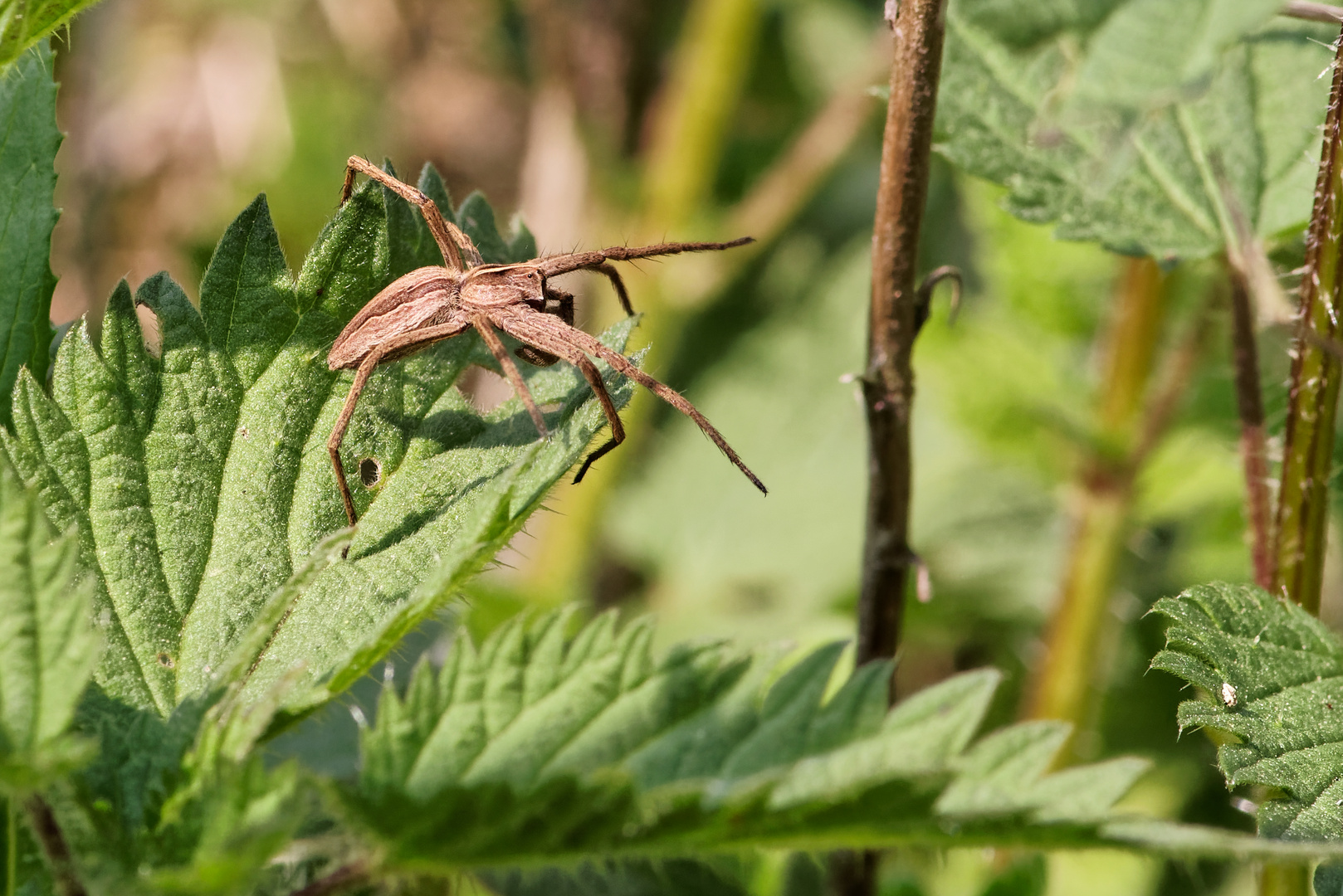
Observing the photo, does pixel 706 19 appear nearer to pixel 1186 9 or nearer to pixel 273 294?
pixel 273 294

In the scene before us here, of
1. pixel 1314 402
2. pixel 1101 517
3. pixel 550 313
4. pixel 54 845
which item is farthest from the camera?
pixel 1101 517

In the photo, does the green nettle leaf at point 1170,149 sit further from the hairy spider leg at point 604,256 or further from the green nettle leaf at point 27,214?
the green nettle leaf at point 27,214

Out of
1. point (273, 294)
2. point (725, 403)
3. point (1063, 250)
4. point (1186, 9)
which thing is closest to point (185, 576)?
point (273, 294)

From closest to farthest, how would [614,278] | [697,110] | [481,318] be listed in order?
[481,318] < [614,278] < [697,110]

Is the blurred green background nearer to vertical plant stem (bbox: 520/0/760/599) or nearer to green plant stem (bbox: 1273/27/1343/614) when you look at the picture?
vertical plant stem (bbox: 520/0/760/599)

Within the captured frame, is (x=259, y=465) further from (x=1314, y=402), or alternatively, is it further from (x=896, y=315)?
(x=1314, y=402)

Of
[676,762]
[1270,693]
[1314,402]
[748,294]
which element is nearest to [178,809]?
[676,762]

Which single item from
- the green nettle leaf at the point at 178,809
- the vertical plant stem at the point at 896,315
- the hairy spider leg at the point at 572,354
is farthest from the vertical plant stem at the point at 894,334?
the green nettle leaf at the point at 178,809
